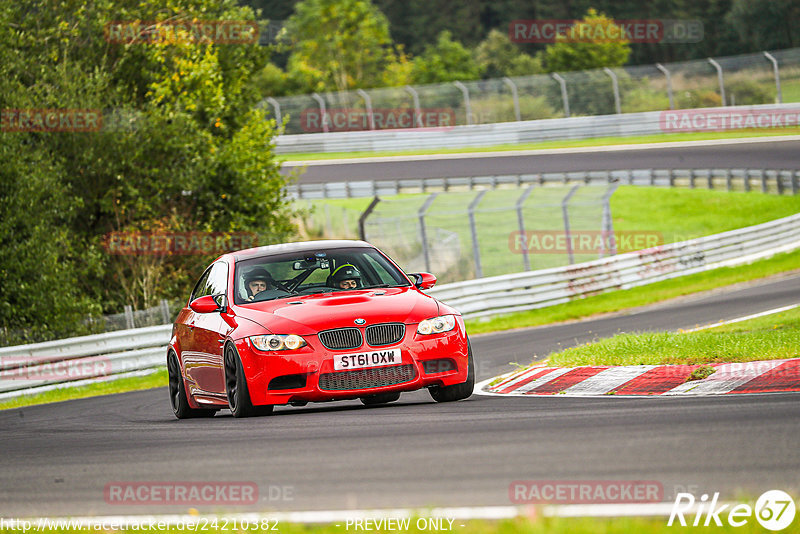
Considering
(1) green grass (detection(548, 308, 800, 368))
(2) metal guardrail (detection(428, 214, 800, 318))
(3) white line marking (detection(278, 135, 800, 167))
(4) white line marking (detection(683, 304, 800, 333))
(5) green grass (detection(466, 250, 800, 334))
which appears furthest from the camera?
(3) white line marking (detection(278, 135, 800, 167))

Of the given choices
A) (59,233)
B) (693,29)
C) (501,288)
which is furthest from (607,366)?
(693,29)

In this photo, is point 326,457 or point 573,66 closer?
point 326,457

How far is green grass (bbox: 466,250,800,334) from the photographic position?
859 inches

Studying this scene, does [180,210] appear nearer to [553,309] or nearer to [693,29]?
[553,309]

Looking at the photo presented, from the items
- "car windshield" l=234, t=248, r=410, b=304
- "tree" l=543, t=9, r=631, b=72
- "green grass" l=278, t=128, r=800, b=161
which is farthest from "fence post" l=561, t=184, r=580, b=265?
"tree" l=543, t=9, r=631, b=72

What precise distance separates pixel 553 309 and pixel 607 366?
43.1ft

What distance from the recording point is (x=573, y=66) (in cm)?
7125

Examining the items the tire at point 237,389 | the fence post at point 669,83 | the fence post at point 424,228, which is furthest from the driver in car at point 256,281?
the fence post at point 669,83

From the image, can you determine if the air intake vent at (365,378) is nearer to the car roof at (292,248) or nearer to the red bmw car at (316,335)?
the red bmw car at (316,335)

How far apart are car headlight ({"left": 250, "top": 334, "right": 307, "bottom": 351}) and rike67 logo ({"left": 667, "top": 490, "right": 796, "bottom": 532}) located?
14.4 ft

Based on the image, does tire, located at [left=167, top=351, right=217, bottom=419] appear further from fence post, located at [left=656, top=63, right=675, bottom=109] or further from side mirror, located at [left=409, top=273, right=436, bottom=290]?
fence post, located at [left=656, top=63, right=675, bottom=109]

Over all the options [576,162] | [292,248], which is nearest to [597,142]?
[576,162]

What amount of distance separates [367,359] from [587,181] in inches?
1172

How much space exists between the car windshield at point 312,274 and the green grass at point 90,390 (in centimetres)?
691
